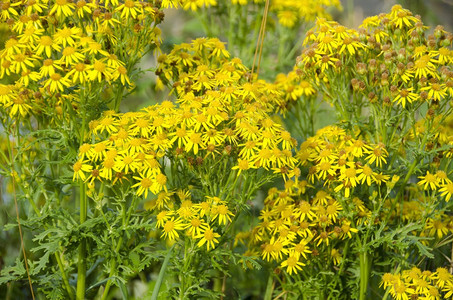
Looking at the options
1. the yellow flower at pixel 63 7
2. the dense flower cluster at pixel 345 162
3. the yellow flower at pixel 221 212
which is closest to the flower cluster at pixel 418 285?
the dense flower cluster at pixel 345 162

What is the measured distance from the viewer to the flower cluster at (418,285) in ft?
7.45

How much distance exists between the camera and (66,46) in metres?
2.28

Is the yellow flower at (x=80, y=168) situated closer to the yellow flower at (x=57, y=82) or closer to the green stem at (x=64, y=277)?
the yellow flower at (x=57, y=82)

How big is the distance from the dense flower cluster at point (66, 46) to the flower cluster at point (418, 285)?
122 centimetres

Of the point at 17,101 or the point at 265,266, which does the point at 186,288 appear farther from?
the point at 17,101

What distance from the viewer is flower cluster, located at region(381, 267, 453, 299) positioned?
227 cm

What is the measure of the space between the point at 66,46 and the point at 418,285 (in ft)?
5.01

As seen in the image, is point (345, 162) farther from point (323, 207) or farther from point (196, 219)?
point (196, 219)

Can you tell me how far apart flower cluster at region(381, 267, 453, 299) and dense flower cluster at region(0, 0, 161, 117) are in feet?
4.00

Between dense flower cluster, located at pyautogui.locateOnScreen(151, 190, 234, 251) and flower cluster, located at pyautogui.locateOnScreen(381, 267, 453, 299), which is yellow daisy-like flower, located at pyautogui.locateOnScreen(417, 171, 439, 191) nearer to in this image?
flower cluster, located at pyautogui.locateOnScreen(381, 267, 453, 299)

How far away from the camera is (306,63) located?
99.9 inches

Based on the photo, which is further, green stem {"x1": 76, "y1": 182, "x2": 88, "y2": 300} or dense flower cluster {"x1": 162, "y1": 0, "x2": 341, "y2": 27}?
dense flower cluster {"x1": 162, "y1": 0, "x2": 341, "y2": 27}

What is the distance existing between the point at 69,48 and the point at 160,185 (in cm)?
57

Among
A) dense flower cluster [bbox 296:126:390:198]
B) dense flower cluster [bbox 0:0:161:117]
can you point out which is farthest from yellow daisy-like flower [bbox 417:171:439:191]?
dense flower cluster [bbox 0:0:161:117]
